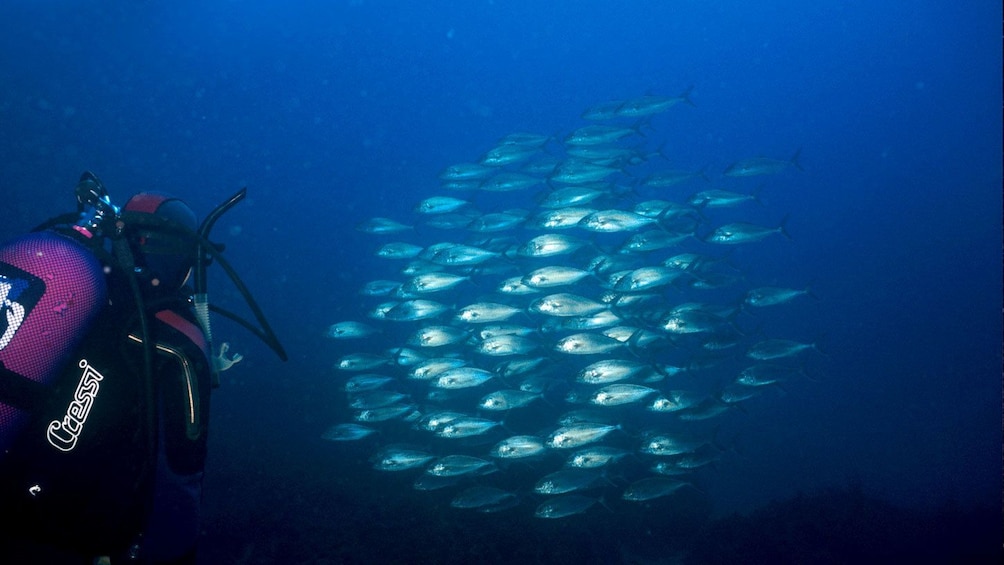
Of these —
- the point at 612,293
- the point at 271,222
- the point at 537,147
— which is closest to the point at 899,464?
the point at 612,293

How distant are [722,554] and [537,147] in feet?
26.7

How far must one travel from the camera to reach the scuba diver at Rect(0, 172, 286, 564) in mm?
1920

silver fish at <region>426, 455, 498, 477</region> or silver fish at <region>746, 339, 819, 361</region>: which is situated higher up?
silver fish at <region>746, 339, 819, 361</region>

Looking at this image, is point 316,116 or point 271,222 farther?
point 316,116

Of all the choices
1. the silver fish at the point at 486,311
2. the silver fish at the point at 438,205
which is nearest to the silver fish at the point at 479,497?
the silver fish at the point at 486,311

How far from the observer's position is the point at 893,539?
396 inches

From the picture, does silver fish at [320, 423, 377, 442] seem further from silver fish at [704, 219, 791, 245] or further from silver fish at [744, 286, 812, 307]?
silver fish at [744, 286, 812, 307]

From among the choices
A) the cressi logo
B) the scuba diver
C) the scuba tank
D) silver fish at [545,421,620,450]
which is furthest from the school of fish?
the scuba tank

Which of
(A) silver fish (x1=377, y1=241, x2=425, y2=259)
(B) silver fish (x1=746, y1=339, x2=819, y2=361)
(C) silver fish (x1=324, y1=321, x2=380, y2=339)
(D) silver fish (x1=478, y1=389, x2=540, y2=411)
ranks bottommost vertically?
(D) silver fish (x1=478, y1=389, x2=540, y2=411)

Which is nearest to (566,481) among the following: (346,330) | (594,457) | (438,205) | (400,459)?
(594,457)

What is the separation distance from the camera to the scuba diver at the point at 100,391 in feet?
6.30

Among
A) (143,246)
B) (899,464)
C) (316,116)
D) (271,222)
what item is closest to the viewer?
(143,246)

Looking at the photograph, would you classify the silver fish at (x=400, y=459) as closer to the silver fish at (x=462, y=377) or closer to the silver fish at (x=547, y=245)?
the silver fish at (x=462, y=377)

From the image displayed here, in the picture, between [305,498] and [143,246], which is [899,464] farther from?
[143,246]
